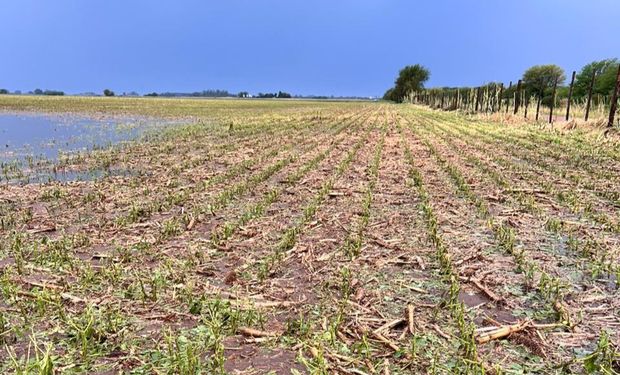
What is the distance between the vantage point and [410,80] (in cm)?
10025

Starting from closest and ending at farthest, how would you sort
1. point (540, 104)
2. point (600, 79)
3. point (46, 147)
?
point (46, 147) → point (540, 104) → point (600, 79)

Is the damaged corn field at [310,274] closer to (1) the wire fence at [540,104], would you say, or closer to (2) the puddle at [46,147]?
(2) the puddle at [46,147]

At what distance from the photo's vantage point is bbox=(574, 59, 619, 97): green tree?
146 feet

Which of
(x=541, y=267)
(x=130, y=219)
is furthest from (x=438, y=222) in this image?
(x=130, y=219)

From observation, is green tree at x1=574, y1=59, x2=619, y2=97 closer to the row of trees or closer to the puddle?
the row of trees

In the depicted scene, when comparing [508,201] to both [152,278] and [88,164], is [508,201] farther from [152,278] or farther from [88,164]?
[88,164]

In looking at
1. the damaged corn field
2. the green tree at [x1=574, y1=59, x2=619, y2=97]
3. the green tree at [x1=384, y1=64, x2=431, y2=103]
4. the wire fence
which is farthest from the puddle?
the green tree at [x1=384, y1=64, x2=431, y2=103]

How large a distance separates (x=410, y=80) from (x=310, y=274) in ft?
334

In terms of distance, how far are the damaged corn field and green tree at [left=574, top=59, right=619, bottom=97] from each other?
37541 millimetres

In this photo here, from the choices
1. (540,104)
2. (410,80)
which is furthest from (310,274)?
(410,80)

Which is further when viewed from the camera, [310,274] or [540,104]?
[540,104]

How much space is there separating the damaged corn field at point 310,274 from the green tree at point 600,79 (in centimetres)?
3754

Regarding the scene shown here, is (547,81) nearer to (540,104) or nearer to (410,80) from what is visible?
(540,104)

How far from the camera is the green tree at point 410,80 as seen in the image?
98.4m
